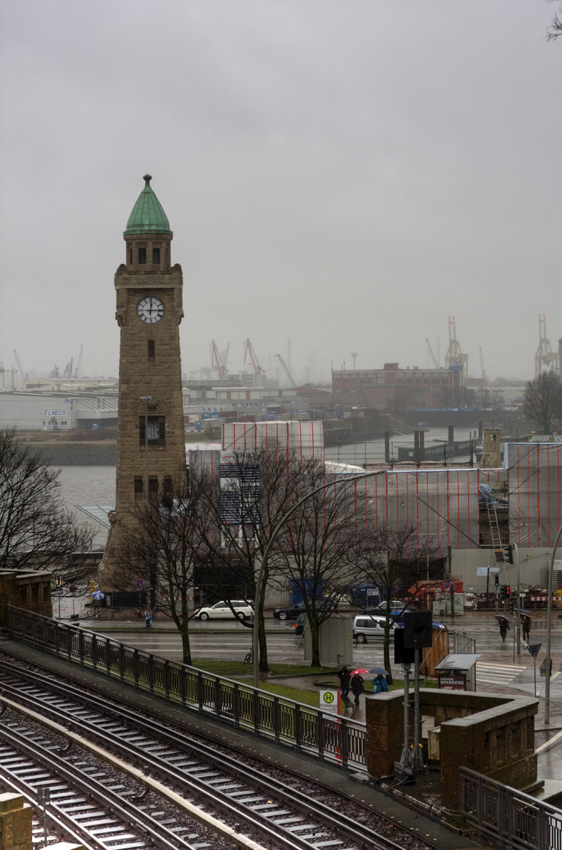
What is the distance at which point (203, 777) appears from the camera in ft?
63.3

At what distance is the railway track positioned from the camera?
16188 mm

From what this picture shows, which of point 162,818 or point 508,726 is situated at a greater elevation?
point 508,726

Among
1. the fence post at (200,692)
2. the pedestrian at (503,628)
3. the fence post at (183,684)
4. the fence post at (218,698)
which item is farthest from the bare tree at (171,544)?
the fence post at (218,698)

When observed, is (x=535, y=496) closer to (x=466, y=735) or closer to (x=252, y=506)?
(x=252, y=506)

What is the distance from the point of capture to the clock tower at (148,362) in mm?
70438

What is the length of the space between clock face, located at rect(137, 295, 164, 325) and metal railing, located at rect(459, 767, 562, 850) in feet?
188

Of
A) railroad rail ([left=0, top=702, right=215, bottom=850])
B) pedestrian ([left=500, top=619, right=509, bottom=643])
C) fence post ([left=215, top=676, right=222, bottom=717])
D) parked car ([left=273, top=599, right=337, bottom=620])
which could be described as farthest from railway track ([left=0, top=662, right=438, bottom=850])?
parked car ([left=273, top=599, right=337, bottom=620])

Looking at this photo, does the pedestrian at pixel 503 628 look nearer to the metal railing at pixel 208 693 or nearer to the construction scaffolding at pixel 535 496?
the construction scaffolding at pixel 535 496

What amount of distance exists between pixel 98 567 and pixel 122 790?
183 feet

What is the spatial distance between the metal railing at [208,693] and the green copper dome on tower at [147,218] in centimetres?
4330

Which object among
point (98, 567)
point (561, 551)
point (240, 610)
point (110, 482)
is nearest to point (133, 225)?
point (98, 567)

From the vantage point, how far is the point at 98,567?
73.3 m

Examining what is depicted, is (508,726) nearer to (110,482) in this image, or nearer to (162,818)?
(162,818)

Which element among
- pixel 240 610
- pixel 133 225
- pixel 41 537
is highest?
pixel 133 225
